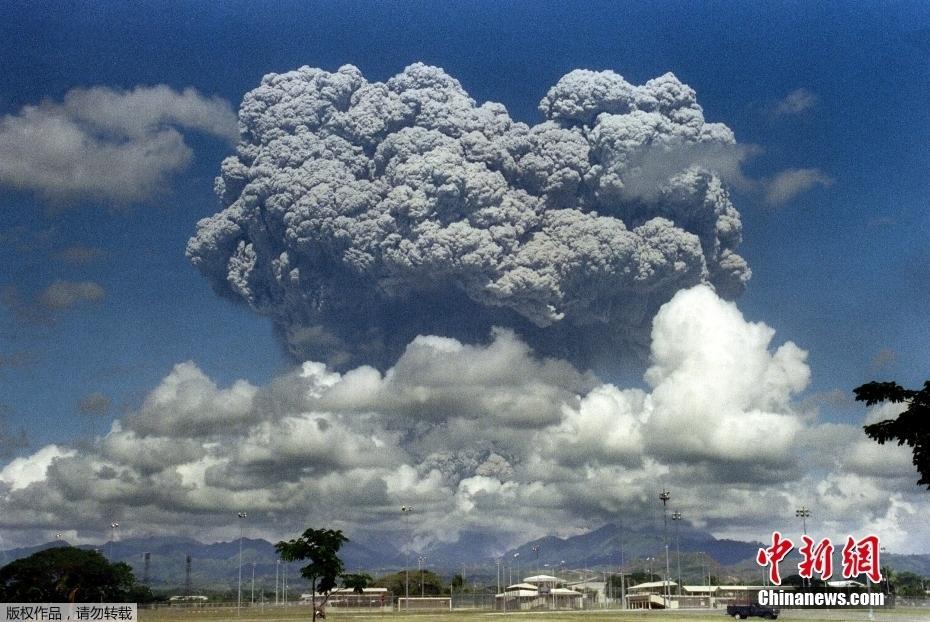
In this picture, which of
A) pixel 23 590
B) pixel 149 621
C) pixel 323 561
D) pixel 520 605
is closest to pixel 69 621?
pixel 323 561

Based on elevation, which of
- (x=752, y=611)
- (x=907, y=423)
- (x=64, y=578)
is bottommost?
(x=752, y=611)

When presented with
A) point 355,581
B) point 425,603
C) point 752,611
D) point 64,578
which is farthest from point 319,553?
point 425,603

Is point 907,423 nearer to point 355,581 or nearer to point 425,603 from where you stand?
point 355,581

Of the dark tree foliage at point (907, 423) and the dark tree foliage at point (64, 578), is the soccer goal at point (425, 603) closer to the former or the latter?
the dark tree foliage at point (64, 578)

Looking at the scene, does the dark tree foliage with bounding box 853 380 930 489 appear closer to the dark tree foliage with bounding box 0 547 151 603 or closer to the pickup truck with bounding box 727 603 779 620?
the pickup truck with bounding box 727 603 779 620

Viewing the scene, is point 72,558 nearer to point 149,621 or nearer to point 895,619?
point 149,621

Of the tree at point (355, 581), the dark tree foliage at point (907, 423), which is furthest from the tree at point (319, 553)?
the dark tree foliage at point (907, 423)

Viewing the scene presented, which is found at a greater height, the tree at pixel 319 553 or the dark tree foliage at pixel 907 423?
the dark tree foliage at pixel 907 423
